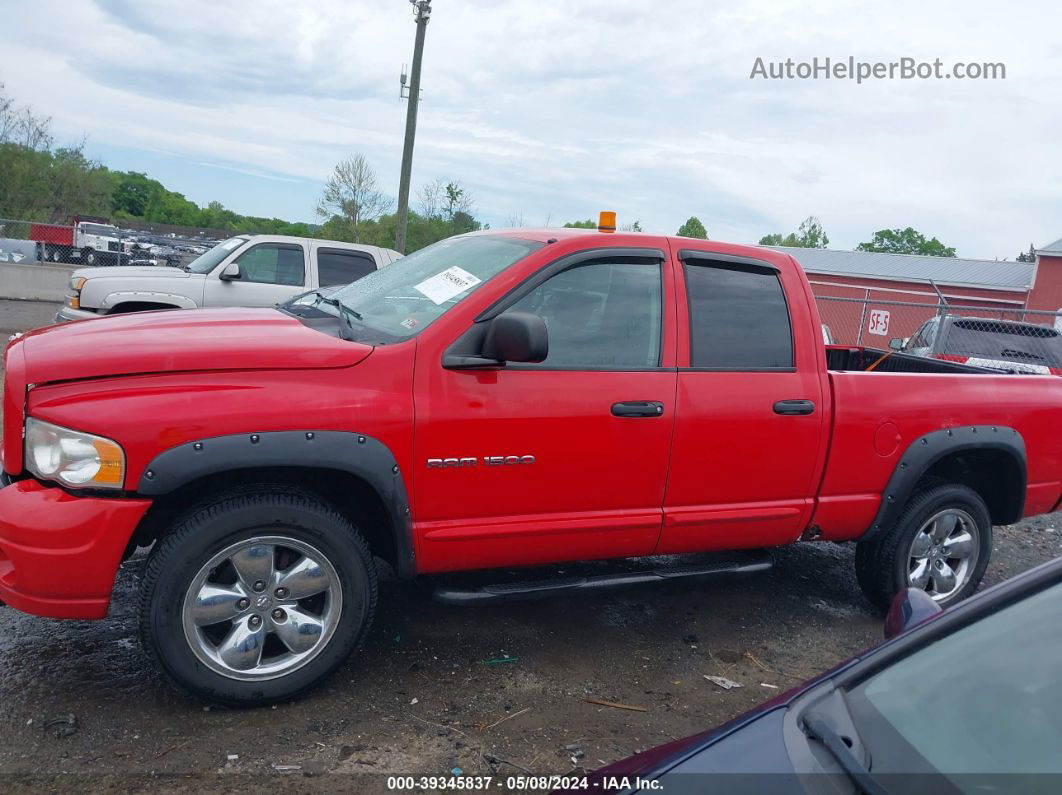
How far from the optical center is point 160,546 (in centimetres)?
319

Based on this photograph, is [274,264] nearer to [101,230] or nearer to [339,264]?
[339,264]

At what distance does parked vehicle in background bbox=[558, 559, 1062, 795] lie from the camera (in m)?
1.66

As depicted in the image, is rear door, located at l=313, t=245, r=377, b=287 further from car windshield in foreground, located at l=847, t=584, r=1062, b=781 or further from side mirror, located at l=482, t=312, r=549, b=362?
car windshield in foreground, located at l=847, t=584, r=1062, b=781

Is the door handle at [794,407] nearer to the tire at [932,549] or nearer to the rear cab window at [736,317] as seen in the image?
the rear cab window at [736,317]

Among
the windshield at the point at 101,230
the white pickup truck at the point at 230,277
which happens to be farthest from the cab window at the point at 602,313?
the windshield at the point at 101,230

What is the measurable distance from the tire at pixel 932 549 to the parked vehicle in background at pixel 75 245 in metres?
20.5

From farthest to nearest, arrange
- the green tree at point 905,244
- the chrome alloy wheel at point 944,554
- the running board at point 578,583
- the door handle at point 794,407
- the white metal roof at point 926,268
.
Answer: the green tree at point 905,244, the white metal roof at point 926,268, the chrome alloy wheel at point 944,554, the door handle at point 794,407, the running board at point 578,583

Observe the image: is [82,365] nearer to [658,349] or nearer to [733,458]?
[658,349]

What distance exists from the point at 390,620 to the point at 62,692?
1455mm

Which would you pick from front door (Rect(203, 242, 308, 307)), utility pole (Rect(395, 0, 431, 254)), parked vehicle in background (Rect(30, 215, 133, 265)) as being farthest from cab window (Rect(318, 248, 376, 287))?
parked vehicle in background (Rect(30, 215, 133, 265))

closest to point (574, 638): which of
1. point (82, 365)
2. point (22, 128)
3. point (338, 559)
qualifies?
point (338, 559)

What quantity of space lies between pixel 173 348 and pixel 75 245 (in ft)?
73.7

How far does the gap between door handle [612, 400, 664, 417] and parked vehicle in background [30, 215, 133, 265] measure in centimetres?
2032

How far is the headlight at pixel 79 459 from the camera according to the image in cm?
304
